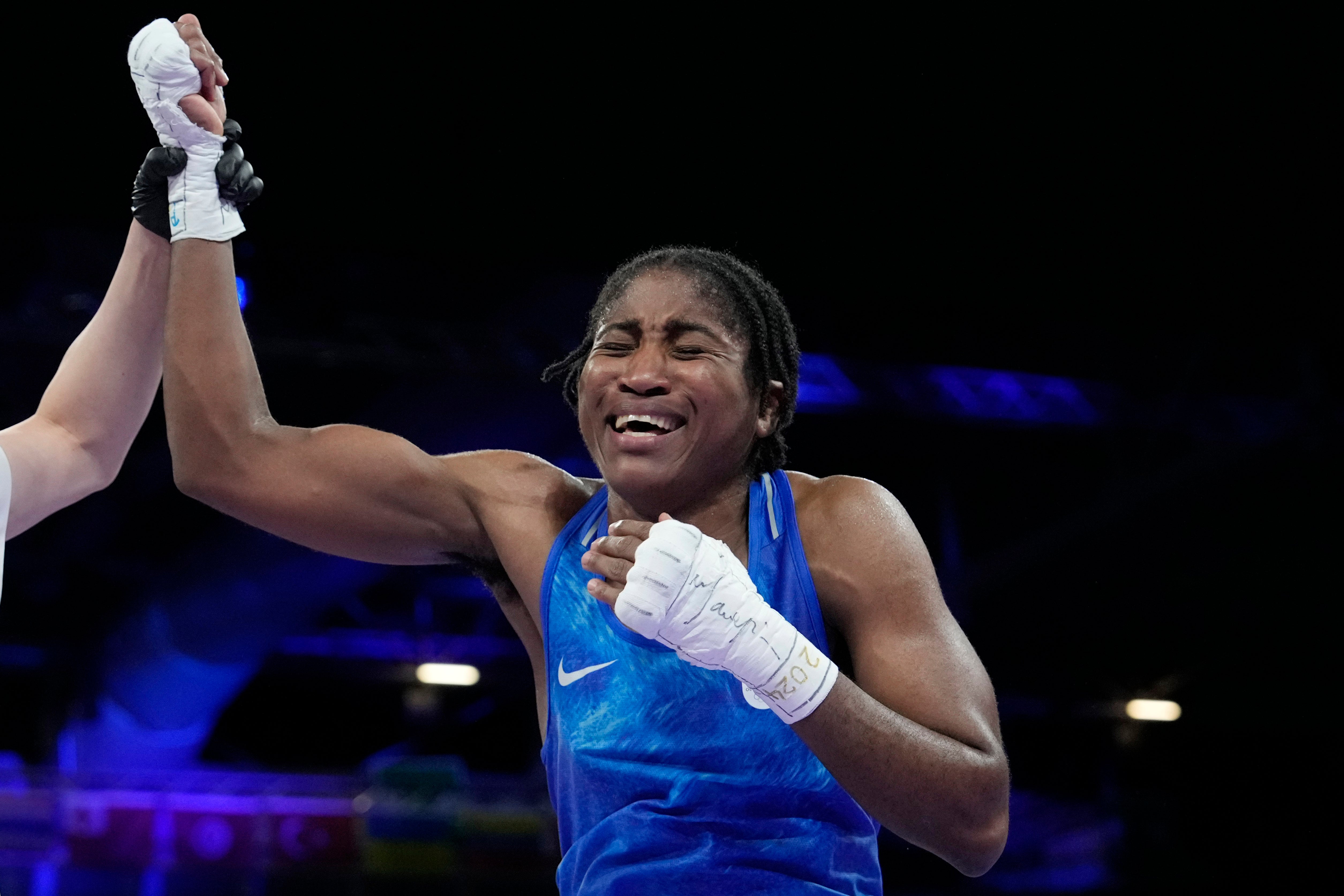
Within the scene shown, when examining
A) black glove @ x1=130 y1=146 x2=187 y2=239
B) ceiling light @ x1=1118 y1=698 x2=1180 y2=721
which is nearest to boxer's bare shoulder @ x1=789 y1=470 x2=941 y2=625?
black glove @ x1=130 y1=146 x2=187 y2=239

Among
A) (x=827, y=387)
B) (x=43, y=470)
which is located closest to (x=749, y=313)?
(x=43, y=470)

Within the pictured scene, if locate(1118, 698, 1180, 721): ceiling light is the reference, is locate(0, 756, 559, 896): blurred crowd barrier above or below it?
below

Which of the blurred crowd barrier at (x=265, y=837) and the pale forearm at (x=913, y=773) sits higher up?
the blurred crowd barrier at (x=265, y=837)

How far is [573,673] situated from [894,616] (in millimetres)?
448

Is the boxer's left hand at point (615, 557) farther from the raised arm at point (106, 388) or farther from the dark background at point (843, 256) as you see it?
the dark background at point (843, 256)

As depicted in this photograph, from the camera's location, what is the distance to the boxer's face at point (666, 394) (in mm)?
1955

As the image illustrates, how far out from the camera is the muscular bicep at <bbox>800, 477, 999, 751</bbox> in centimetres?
174

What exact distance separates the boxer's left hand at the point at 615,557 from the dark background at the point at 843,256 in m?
3.70

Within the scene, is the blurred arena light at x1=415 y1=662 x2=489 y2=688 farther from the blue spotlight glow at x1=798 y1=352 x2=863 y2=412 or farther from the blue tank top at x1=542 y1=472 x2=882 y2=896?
the blue tank top at x1=542 y1=472 x2=882 y2=896

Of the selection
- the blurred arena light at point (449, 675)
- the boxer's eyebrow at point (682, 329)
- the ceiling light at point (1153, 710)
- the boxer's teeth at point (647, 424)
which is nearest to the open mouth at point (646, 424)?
the boxer's teeth at point (647, 424)

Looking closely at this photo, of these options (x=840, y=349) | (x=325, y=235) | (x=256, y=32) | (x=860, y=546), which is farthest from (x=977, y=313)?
(x=860, y=546)

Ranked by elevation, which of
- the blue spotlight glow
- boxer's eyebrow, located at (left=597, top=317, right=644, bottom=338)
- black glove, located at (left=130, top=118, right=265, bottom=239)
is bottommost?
boxer's eyebrow, located at (left=597, top=317, right=644, bottom=338)

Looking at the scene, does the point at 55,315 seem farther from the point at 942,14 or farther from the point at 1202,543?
the point at 1202,543

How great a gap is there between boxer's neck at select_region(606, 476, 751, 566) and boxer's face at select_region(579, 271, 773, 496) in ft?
0.09
